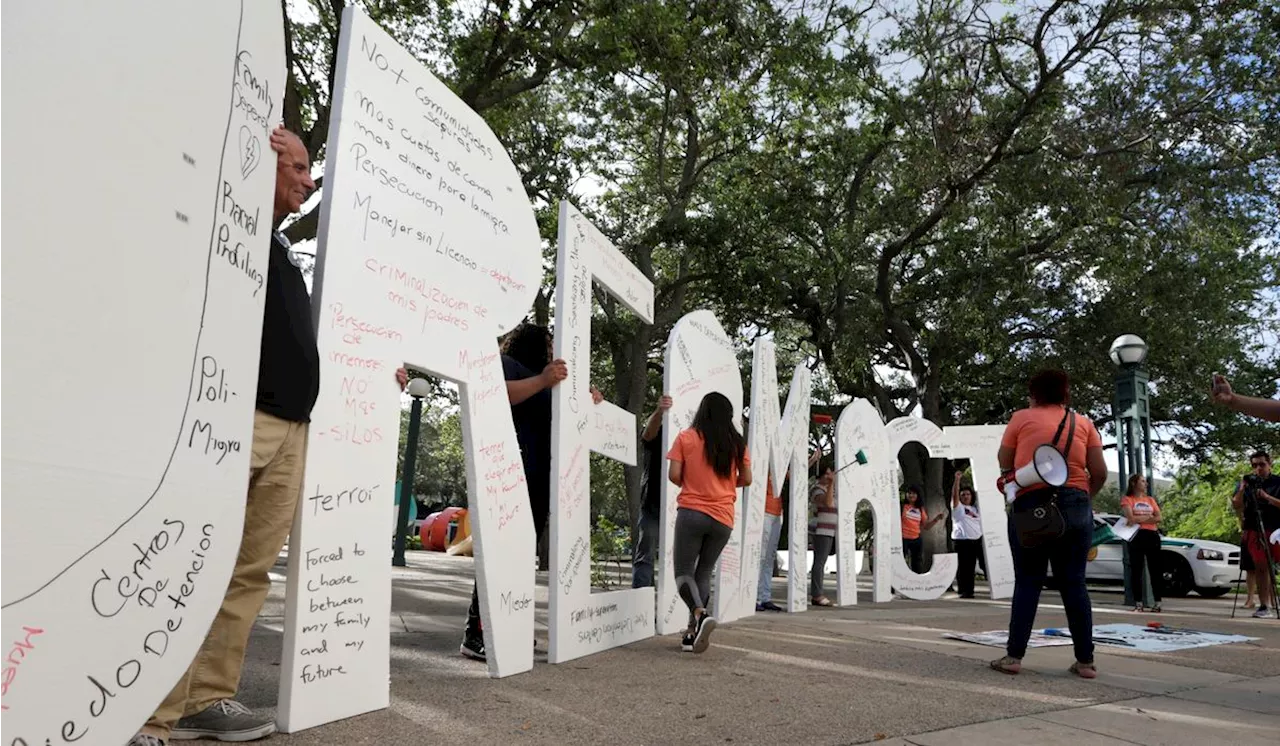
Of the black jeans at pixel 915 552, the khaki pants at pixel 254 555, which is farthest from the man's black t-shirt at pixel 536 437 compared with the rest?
the black jeans at pixel 915 552

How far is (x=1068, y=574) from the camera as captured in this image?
16.8 feet

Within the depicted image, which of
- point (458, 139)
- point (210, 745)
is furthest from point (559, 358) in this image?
point (210, 745)

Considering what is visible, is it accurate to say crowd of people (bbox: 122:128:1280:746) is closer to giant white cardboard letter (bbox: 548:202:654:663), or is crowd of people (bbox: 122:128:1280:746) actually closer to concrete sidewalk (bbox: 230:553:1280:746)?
giant white cardboard letter (bbox: 548:202:654:663)

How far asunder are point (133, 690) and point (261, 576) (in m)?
0.97

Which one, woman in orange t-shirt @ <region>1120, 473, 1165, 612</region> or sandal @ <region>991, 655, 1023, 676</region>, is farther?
woman in orange t-shirt @ <region>1120, 473, 1165, 612</region>

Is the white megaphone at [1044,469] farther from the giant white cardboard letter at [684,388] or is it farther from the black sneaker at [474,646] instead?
the black sneaker at [474,646]

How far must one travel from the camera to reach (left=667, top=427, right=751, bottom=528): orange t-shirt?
5746mm

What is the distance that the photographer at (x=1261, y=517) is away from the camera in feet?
31.9

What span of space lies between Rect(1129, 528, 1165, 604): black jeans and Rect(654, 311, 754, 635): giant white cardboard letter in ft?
19.0

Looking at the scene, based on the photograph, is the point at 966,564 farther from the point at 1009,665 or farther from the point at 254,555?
the point at 254,555

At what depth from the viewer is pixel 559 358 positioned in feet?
17.9

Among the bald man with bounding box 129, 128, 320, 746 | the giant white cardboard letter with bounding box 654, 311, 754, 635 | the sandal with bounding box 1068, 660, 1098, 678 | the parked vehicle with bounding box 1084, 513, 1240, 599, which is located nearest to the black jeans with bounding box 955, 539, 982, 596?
the parked vehicle with bounding box 1084, 513, 1240, 599

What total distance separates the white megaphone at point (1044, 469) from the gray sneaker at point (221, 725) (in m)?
4.07

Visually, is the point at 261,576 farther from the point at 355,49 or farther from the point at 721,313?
the point at 721,313
